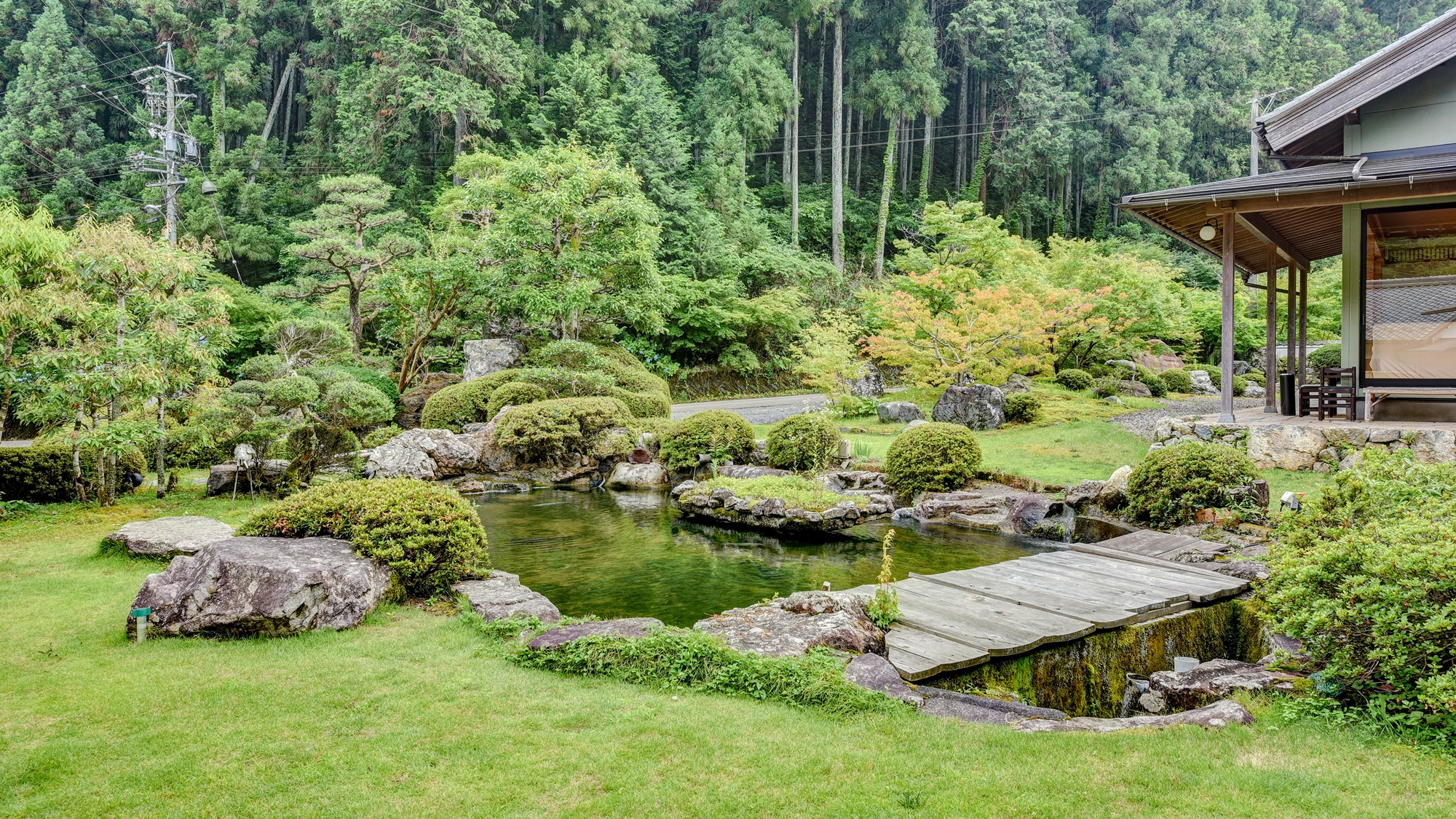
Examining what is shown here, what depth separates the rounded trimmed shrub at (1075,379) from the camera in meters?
20.6

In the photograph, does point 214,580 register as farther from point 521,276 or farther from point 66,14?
point 66,14

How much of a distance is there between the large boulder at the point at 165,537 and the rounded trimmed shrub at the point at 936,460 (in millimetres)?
7885

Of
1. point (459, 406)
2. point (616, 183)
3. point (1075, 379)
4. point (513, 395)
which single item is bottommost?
point (459, 406)

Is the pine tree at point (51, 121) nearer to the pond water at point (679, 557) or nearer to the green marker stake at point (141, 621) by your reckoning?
the pond water at point (679, 557)

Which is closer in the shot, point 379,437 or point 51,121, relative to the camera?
point 379,437

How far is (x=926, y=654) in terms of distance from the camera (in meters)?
4.97

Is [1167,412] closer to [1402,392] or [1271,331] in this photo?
[1271,331]

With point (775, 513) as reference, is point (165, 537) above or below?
above

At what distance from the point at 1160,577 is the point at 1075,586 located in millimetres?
801

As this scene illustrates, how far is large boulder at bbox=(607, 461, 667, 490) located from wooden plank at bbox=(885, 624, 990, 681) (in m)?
7.98

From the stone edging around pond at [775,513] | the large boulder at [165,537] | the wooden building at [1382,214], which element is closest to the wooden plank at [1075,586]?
the stone edging around pond at [775,513]

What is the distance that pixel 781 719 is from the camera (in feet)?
12.7

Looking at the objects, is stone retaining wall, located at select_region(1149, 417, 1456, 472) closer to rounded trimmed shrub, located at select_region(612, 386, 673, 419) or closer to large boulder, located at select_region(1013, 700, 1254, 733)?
large boulder, located at select_region(1013, 700, 1254, 733)

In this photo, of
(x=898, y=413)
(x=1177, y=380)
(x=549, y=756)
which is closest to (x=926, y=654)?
(x=549, y=756)
